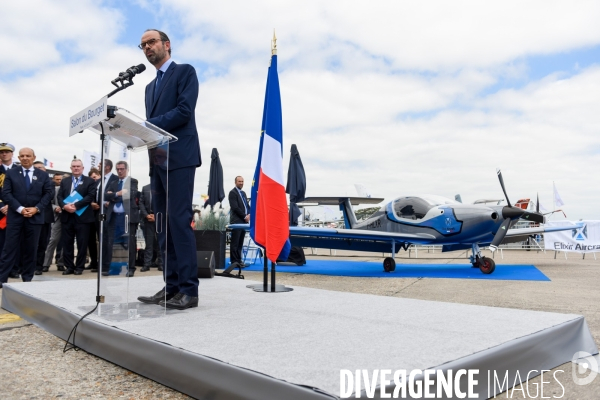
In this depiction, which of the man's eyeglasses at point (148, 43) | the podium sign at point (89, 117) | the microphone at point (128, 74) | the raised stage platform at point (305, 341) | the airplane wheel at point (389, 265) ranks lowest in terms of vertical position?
the airplane wheel at point (389, 265)

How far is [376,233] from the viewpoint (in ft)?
29.3

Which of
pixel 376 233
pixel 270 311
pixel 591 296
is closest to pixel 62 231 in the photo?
pixel 376 233

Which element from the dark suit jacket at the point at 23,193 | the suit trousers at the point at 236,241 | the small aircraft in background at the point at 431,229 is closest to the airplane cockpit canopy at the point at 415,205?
the small aircraft in background at the point at 431,229

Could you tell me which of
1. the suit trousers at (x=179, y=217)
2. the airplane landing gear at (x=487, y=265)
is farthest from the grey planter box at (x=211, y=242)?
the suit trousers at (x=179, y=217)

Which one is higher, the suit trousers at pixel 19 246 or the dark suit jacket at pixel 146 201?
the dark suit jacket at pixel 146 201

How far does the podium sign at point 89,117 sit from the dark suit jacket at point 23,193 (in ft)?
10.2

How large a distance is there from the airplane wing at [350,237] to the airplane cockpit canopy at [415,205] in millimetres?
499

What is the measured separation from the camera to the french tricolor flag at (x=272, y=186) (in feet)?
13.4

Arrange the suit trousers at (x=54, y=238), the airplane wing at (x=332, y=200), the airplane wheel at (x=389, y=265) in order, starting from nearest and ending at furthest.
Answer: the suit trousers at (x=54, y=238) → the airplane wheel at (x=389, y=265) → the airplane wing at (x=332, y=200)

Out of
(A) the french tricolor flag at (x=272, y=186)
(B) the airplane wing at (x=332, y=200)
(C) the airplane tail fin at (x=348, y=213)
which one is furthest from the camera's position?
(C) the airplane tail fin at (x=348, y=213)

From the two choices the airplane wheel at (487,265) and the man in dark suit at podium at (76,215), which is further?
the airplane wheel at (487,265)

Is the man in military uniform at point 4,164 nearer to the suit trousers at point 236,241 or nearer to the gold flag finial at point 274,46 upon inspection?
the suit trousers at point 236,241

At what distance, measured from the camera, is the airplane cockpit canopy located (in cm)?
915

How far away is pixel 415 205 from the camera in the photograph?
9.36 m
